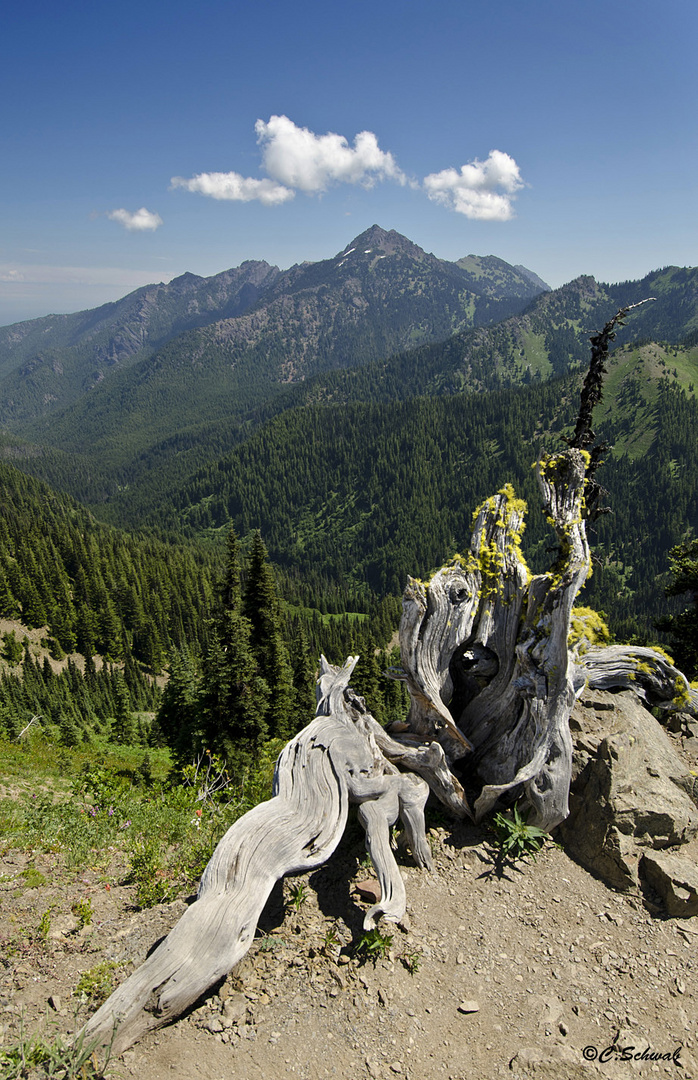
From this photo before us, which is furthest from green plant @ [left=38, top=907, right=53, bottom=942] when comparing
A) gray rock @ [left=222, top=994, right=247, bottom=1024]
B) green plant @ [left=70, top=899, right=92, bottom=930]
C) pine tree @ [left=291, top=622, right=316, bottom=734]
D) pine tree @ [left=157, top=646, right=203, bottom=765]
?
pine tree @ [left=291, top=622, right=316, bottom=734]

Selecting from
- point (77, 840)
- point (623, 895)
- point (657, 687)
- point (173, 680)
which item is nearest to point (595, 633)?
point (657, 687)

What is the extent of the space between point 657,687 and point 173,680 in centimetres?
3573

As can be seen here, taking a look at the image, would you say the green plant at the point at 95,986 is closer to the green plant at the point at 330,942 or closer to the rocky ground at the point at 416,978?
the rocky ground at the point at 416,978

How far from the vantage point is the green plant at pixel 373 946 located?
22.7ft

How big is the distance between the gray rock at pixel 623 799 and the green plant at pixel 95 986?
7392mm

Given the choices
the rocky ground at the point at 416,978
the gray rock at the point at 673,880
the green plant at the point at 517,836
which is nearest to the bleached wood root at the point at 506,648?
the green plant at the point at 517,836

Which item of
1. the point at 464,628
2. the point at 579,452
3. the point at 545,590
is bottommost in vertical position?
the point at 464,628

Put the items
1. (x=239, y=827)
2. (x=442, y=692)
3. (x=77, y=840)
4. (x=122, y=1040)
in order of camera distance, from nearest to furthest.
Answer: (x=122, y=1040)
(x=239, y=827)
(x=77, y=840)
(x=442, y=692)

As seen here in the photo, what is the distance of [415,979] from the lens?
22.3ft

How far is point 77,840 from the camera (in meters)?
9.81

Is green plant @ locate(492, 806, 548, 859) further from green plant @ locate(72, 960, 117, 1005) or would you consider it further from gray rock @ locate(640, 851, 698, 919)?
green plant @ locate(72, 960, 117, 1005)

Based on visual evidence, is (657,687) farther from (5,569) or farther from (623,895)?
(5,569)

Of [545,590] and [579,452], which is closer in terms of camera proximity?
[545,590]

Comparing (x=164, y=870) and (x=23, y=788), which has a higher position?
Result: (x=164, y=870)
